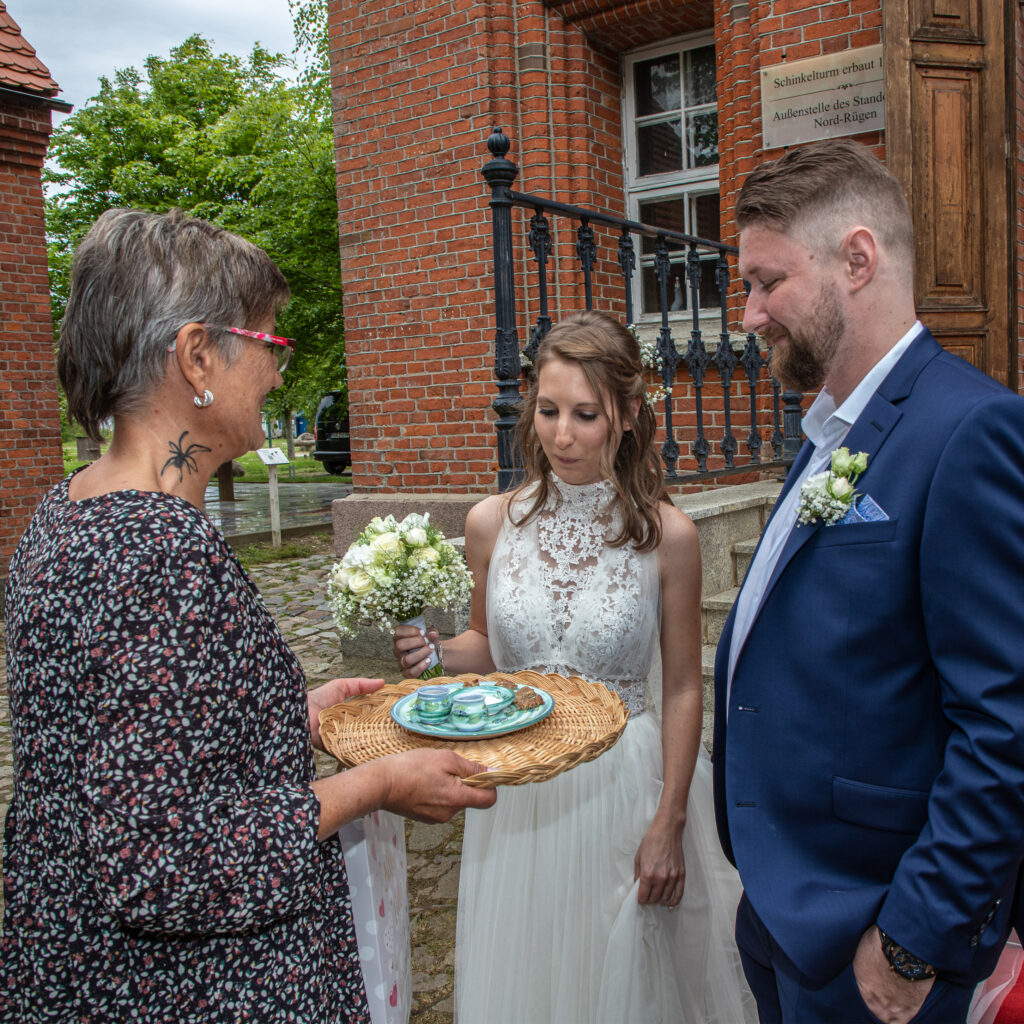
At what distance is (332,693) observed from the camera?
2.09 metres

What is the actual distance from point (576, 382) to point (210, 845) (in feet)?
5.04

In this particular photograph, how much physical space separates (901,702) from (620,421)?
1199mm

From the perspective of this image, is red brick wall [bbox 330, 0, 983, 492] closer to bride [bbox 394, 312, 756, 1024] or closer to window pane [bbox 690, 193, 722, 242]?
window pane [bbox 690, 193, 722, 242]

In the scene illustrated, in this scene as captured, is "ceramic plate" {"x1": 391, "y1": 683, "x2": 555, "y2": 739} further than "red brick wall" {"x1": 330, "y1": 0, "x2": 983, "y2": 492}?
No

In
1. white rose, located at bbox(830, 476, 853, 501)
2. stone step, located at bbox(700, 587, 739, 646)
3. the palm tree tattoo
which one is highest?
the palm tree tattoo

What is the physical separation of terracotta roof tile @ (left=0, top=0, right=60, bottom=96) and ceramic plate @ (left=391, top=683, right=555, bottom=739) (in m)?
9.02

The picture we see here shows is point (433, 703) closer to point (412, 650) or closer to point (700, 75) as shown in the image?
point (412, 650)

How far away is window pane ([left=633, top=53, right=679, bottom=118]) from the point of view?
712cm

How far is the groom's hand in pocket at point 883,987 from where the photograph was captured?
1.37 metres

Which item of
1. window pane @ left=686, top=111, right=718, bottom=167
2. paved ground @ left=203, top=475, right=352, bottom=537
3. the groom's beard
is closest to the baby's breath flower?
the groom's beard

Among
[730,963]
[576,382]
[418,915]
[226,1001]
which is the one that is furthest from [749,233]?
[418,915]

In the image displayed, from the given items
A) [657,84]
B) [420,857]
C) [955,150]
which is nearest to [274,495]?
[657,84]

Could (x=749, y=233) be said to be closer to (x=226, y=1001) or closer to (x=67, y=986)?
(x=226, y=1001)

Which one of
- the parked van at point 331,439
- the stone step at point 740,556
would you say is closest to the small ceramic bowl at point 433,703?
the stone step at point 740,556
